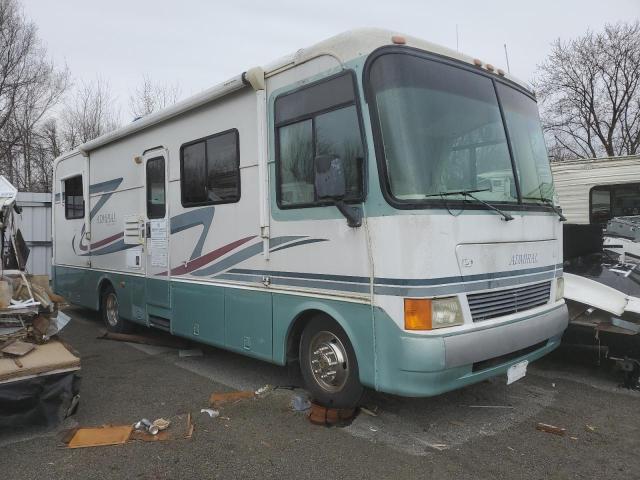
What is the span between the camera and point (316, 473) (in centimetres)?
354

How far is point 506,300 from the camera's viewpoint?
4215 millimetres

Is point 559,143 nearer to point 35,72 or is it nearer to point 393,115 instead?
point 35,72

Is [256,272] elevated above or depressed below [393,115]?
below

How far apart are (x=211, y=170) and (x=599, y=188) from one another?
6689 millimetres

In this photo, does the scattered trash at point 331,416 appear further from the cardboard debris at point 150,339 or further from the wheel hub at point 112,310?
the wheel hub at point 112,310

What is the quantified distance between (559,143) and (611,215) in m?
22.2

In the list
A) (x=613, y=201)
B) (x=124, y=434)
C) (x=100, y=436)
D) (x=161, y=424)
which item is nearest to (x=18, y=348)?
(x=100, y=436)

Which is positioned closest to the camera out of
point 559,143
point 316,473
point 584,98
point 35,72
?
point 316,473

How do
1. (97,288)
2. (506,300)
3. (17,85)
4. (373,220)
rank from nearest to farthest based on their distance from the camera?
(373,220) < (506,300) < (97,288) < (17,85)

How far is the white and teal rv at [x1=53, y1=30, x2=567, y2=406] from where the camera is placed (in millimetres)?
3781

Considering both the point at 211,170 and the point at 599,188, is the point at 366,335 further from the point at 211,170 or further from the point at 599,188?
the point at 599,188

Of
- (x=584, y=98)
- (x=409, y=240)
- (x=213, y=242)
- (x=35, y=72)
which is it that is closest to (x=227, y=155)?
(x=213, y=242)

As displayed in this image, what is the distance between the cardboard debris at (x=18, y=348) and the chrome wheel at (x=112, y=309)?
10.7ft

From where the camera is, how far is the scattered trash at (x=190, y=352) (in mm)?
6598
